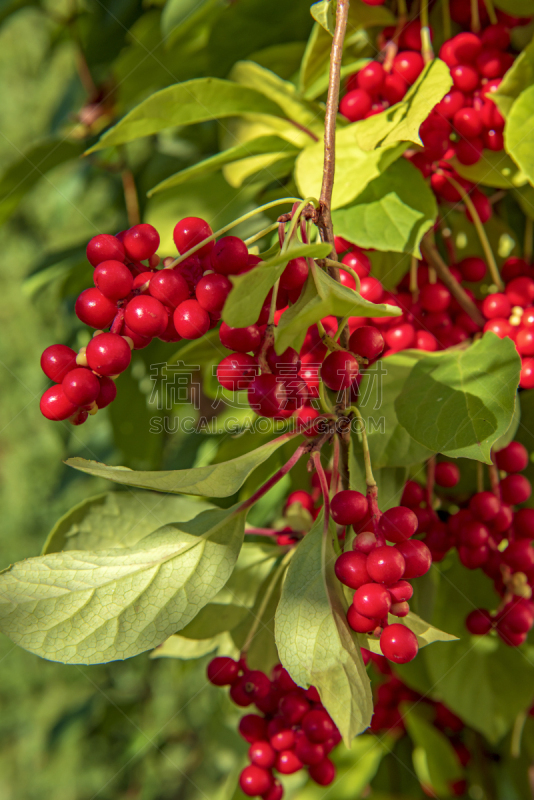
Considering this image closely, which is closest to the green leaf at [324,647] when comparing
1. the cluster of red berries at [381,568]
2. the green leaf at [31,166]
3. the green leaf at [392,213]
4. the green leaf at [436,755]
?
the cluster of red berries at [381,568]

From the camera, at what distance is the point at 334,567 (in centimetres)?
37

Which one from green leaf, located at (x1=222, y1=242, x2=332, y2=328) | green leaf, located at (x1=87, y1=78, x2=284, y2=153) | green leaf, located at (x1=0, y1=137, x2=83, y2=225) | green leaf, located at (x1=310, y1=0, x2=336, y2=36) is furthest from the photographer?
green leaf, located at (x1=0, y1=137, x2=83, y2=225)

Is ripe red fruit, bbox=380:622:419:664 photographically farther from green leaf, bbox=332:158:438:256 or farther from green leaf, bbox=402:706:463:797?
green leaf, bbox=402:706:463:797

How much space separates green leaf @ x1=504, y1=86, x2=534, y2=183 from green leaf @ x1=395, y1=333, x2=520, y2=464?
0.13 m

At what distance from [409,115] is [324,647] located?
34 cm

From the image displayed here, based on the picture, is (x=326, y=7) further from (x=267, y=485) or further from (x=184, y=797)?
(x=184, y=797)

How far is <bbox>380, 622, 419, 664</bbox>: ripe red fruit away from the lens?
31 centimetres

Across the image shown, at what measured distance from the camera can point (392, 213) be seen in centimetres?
45

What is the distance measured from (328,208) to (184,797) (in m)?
2.02

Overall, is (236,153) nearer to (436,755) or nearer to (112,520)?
(112,520)

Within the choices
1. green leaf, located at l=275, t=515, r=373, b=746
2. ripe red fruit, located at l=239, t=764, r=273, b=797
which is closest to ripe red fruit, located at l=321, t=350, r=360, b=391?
green leaf, located at l=275, t=515, r=373, b=746

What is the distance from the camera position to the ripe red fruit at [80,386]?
1.06ft

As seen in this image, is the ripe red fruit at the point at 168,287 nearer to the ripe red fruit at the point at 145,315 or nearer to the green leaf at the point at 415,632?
the ripe red fruit at the point at 145,315

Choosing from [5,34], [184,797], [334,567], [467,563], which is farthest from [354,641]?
[5,34]
